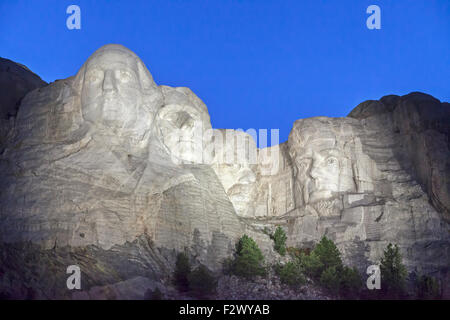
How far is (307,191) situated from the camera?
29578 millimetres

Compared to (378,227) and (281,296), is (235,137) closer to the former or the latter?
(378,227)

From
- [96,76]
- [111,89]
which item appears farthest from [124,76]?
[96,76]

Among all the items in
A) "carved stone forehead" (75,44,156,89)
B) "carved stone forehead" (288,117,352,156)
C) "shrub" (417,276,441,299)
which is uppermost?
"carved stone forehead" (75,44,156,89)

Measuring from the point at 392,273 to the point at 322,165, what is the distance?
659 cm

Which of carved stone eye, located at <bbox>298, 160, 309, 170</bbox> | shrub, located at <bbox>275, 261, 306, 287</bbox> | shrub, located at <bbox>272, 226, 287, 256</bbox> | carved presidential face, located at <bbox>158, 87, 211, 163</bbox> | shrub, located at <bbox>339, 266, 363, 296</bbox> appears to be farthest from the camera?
carved stone eye, located at <bbox>298, 160, 309, 170</bbox>

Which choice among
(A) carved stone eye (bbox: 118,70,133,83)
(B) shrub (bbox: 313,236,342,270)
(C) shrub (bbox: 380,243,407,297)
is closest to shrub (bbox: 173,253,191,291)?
(B) shrub (bbox: 313,236,342,270)

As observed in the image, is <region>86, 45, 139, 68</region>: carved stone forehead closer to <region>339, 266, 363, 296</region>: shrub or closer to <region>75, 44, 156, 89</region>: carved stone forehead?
<region>75, 44, 156, 89</region>: carved stone forehead

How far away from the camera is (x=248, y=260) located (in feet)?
76.3

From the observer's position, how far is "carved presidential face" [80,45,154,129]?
78.2ft

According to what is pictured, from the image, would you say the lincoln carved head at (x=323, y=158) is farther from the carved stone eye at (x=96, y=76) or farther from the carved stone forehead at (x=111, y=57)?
the carved stone eye at (x=96, y=76)

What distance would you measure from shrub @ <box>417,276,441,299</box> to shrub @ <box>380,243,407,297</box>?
24.6 inches

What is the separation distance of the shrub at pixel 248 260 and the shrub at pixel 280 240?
1.88 meters

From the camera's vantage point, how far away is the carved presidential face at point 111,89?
23844mm

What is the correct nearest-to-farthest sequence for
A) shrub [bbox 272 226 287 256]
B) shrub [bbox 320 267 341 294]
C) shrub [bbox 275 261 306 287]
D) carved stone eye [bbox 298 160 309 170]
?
shrub [bbox 275 261 306 287], shrub [bbox 320 267 341 294], shrub [bbox 272 226 287 256], carved stone eye [bbox 298 160 309 170]
